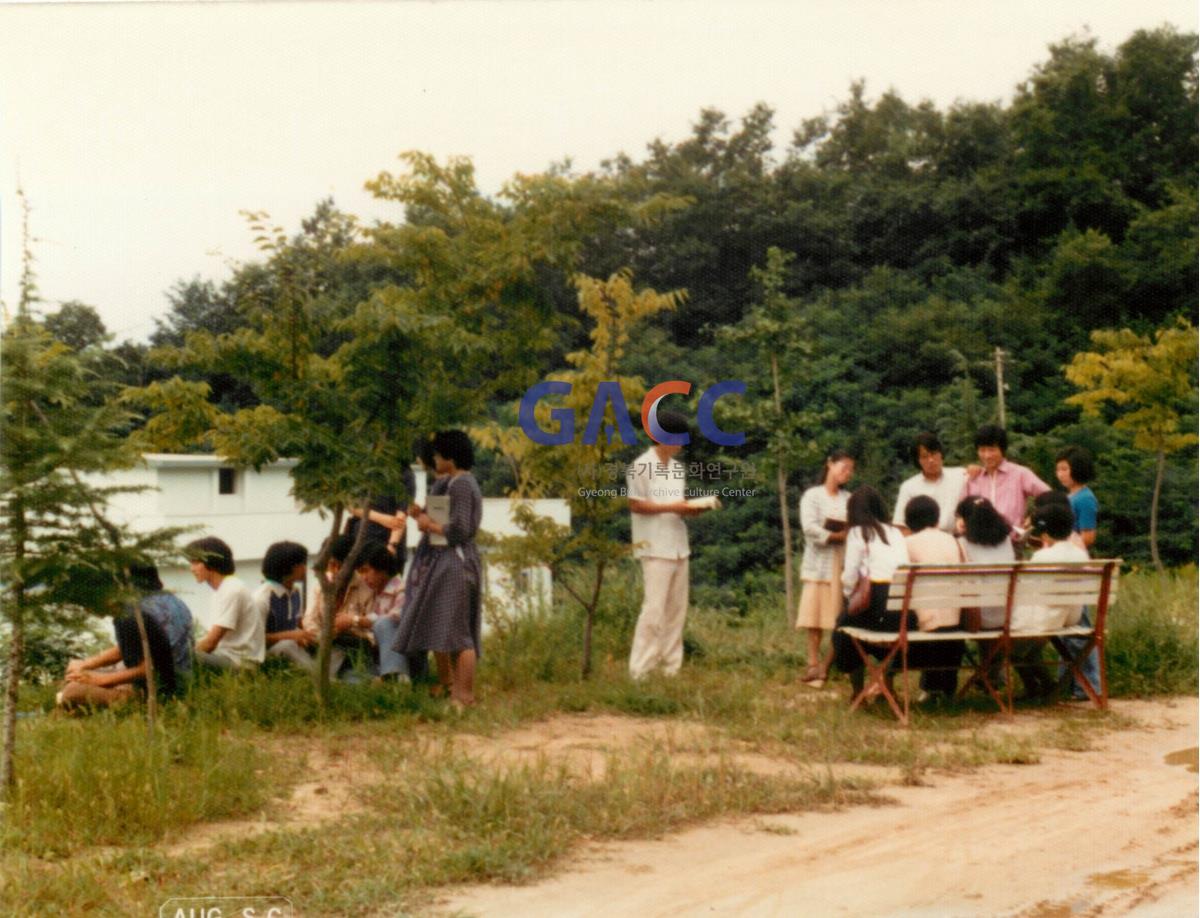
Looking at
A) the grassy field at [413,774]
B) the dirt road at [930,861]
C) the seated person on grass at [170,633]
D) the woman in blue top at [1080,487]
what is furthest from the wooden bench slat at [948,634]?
the seated person on grass at [170,633]

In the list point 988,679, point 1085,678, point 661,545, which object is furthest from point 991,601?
point 661,545

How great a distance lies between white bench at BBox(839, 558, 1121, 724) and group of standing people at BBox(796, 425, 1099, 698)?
145 mm

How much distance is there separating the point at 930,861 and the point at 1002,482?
4503mm

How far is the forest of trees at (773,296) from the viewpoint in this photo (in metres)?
7.86

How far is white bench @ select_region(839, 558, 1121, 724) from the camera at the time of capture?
7879 millimetres

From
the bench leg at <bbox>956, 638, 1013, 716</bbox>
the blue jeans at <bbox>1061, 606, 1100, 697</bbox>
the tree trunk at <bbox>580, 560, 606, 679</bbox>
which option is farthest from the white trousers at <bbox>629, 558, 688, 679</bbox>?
the blue jeans at <bbox>1061, 606, 1100, 697</bbox>

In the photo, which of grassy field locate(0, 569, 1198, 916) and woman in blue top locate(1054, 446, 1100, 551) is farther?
woman in blue top locate(1054, 446, 1100, 551)

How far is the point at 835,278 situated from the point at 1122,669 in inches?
339

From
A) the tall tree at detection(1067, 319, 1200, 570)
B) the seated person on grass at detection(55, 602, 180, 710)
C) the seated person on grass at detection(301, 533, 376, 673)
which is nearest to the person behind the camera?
the seated person on grass at detection(55, 602, 180, 710)

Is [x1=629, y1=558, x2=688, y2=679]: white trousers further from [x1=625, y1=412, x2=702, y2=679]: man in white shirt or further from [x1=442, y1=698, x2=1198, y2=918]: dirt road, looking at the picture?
[x1=442, y1=698, x2=1198, y2=918]: dirt road

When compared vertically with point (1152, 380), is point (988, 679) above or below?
below

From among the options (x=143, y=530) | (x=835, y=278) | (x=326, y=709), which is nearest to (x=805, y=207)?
(x=835, y=278)

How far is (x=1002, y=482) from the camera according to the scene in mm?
9258

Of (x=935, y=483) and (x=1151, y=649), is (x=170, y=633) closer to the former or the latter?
(x=935, y=483)
